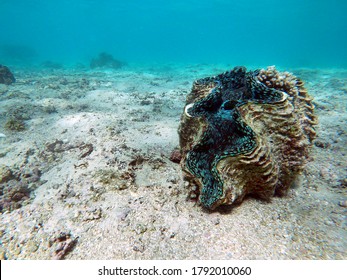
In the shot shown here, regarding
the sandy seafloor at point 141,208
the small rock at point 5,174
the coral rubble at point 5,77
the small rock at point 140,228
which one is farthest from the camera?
the coral rubble at point 5,77

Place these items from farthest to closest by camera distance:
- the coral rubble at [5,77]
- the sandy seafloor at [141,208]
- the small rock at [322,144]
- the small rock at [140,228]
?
the coral rubble at [5,77] < the small rock at [322,144] < the small rock at [140,228] < the sandy seafloor at [141,208]

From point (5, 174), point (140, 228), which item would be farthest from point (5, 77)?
point (140, 228)

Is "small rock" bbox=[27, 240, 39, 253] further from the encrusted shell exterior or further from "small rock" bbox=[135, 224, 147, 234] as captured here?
the encrusted shell exterior

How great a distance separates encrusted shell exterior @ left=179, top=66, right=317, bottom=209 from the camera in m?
2.01

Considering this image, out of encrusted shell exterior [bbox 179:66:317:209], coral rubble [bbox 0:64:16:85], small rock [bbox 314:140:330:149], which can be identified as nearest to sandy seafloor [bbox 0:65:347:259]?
small rock [bbox 314:140:330:149]

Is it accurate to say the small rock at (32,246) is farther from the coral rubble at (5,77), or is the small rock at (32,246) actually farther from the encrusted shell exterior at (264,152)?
the coral rubble at (5,77)

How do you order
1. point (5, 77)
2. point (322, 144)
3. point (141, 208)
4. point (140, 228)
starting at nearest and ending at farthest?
point (140, 228)
point (141, 208)
point (322, 144)
point (5, 77)

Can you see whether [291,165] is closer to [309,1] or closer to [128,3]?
[309,1]

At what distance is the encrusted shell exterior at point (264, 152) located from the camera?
6.58ft

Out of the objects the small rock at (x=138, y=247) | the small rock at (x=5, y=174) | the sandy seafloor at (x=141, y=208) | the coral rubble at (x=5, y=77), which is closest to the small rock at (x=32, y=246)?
the sandy seafloor at (x=141, y=208)

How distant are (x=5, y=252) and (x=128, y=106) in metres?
5.18

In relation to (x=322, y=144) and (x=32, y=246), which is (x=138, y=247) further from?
(x=322, y=144)

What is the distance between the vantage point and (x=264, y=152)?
1990 mm
